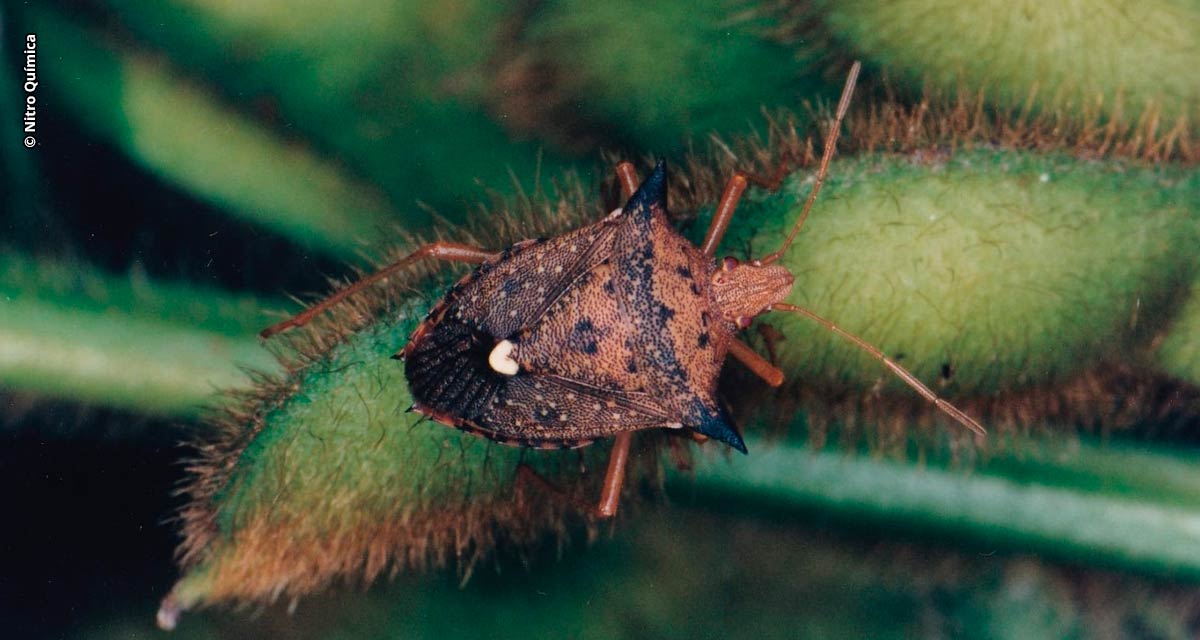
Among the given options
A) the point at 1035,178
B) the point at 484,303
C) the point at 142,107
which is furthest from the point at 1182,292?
the point at 142,107

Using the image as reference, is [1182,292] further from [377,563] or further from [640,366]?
[377,563]

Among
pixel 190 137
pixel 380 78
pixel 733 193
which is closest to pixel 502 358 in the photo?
pixel 733 193

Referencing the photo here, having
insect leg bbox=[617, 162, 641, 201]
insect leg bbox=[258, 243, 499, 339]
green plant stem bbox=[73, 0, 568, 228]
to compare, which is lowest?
insect leg bbox=[617, 162, 641, 201]

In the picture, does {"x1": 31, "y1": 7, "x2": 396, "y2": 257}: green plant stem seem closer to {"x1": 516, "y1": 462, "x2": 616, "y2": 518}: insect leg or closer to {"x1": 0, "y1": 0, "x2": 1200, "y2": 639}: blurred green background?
{"x1": 0, "y1": 0, "x2": 1200, "y2": 639}: blurred green background

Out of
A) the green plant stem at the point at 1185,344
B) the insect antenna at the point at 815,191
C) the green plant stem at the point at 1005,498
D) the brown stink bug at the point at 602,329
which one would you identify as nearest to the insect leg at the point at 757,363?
the brown stink bug at the point at 602,329

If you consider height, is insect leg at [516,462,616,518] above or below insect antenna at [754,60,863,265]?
below

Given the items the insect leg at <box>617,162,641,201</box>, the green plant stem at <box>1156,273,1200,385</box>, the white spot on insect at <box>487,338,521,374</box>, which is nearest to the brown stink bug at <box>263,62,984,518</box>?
the white spot on insect at <box>487,338,521,374</box>

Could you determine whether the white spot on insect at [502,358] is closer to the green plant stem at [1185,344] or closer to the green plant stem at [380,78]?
the green plant stem at [380,78]
